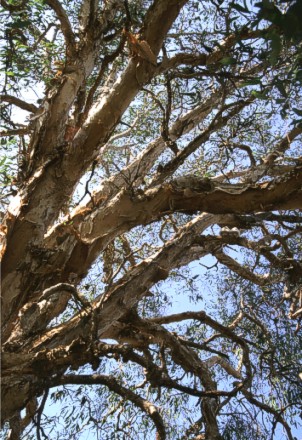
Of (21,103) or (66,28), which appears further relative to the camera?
(21,103)

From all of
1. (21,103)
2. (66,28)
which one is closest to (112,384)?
(66,28)

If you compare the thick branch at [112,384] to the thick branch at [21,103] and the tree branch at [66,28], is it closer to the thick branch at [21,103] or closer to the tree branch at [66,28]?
the tree branch at [66,28]

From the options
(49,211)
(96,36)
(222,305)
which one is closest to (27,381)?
(49,211)

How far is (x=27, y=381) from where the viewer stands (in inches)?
102

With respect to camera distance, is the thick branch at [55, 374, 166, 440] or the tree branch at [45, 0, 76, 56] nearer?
the thick branch at [55, 374, 166, 440]

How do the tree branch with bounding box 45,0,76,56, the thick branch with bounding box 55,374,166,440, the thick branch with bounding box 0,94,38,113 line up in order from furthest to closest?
the thick branch with bounding box 0,94,38,113 < the tree branch with bounding box 45,0,76,56 < the thick branch with bounding box 55,374,166,440

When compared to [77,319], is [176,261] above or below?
Result: above

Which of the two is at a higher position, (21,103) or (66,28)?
(21,103)

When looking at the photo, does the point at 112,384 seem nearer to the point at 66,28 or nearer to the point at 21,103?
the point at 66,28

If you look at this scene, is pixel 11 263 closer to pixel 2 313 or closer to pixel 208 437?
pixel 2 313

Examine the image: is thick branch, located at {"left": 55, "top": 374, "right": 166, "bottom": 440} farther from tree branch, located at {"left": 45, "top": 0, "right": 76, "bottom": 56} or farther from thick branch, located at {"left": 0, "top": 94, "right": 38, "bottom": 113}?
thick branch, located at {"left": 0, "top": 94, "right": 38, "bottom": 113}

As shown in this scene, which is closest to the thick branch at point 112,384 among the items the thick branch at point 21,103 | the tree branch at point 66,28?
the tree branch at point 66,28

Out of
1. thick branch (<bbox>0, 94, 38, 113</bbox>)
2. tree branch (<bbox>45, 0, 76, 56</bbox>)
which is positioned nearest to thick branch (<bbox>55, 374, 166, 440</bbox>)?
tree branch (<bbox>45, 0, 76, 56</bbox>)

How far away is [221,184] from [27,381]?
158 centimetres
